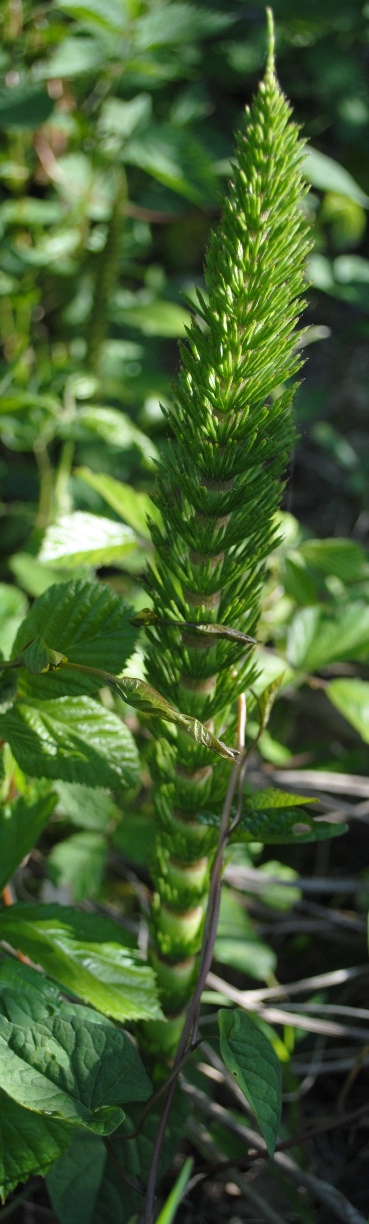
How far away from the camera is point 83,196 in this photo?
212cm

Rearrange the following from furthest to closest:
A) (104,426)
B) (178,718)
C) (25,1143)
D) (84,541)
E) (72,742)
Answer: (104,426)
(84,541)
(72,742)
(25,1143)
(178,718)

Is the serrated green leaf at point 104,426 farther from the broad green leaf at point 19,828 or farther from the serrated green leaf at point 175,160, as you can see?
the broad green leaf at point 19,828

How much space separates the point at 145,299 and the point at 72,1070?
2085 mm

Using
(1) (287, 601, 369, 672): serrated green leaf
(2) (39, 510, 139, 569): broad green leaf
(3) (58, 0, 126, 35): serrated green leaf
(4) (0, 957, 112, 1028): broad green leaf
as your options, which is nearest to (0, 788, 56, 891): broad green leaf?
(4) (0, 957, 112, 1028): broad green leaf

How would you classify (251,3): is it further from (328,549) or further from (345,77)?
(328,549)

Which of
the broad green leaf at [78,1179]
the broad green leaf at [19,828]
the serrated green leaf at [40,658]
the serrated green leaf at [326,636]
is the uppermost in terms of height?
the serrated green leaf at [326,636]

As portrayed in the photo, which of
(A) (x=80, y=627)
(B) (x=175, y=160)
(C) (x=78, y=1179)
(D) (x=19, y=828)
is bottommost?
(C) (x=78, y=1179)

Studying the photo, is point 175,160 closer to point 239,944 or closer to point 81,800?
point 81,800

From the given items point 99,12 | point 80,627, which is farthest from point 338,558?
point 99,12

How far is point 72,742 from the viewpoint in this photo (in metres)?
0.91

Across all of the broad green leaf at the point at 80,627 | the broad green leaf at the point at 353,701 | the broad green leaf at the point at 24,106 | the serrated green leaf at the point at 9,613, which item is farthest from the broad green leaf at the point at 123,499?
the broad green leaf at the point at 24,106

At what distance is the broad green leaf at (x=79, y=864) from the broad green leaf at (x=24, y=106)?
4.86ft

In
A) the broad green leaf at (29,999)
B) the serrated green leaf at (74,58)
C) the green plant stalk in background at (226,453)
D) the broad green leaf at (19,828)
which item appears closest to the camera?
the green plant stalk in background at (226,453)

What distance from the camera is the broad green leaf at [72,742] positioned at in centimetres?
88
